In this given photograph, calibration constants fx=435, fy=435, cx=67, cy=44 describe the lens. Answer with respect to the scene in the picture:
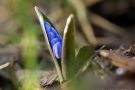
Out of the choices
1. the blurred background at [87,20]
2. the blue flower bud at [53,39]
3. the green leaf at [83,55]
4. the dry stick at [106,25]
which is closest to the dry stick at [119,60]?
the green leaf at [83,55]

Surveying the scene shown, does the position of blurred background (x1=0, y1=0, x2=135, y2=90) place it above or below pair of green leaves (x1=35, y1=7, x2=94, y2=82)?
below

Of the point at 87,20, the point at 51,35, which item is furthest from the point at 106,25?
the point at 51,35

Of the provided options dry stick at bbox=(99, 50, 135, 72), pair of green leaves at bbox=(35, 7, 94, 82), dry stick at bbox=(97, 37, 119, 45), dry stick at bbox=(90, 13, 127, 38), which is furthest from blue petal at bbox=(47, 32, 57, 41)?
dry stick at bbox=(90, 13, 127, 38)

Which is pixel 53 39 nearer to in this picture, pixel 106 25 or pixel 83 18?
pixel 83 18

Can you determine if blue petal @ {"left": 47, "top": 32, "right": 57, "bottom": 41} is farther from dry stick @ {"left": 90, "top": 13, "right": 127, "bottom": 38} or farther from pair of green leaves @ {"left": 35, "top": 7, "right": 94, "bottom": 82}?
dry stick @ {"left": 90, "top": 13, "right": 127, "bottom": 38}

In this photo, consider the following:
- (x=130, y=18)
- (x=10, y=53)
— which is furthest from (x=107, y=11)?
(x=10, y=53)

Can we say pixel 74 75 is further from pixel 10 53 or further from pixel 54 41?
pixel 10 53

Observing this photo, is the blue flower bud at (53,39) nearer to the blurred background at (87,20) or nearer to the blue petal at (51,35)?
the blue petal at (51,35)
